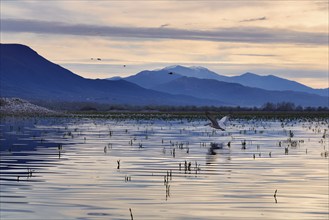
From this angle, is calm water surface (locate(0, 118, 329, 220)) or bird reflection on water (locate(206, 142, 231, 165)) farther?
bird reflection on water (locate(206, 142, 231, 165))

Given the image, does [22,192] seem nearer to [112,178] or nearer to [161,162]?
[112,178]

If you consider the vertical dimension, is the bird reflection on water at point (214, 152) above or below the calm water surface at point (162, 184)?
above

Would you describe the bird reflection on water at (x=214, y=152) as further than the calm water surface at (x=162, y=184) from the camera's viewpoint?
Yes

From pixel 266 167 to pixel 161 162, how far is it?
4.39 metres

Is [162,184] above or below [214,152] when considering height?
below

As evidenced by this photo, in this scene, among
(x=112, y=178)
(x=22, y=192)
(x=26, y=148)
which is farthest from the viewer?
(x=26, y=148)

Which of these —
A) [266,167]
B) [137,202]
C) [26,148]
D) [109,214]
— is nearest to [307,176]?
[266,167]

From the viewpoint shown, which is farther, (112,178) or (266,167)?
(266,167)

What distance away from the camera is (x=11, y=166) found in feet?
89.0

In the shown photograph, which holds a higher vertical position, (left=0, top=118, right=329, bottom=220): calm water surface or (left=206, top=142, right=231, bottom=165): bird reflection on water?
(left=206, top=142, right=231, bottom=165): bird reflection on water

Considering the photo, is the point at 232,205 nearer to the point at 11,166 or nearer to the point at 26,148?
the point at 11,166

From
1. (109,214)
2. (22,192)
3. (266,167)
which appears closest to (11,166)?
(22,192)

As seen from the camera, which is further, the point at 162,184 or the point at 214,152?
the point at 214,152

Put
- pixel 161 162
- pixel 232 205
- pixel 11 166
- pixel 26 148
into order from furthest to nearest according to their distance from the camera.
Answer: pixel 26 148 → pixel 161 162 → pixel 11 166 → pixel 232 205
